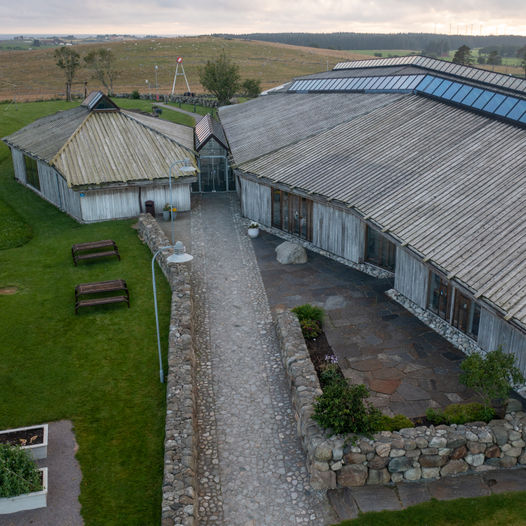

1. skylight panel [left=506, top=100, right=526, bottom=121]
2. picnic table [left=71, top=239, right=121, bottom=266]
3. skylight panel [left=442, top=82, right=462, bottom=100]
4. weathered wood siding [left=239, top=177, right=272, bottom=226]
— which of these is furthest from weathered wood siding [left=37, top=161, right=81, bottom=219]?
skylight panel [left=506, top=100, right=526, bottom=121]

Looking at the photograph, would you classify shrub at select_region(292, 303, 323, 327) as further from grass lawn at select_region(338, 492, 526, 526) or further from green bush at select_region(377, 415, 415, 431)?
grass lawn at select_region(338, 492, 526, 526)

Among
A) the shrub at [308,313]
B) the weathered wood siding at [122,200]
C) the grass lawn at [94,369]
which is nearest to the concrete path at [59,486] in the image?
the grass lawn at [94,369]

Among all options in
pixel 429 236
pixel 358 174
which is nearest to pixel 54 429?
pixel 429 236

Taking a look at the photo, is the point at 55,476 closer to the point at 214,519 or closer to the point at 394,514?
the point at 214,519

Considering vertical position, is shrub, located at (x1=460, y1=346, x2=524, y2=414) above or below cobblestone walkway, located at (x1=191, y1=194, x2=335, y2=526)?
above

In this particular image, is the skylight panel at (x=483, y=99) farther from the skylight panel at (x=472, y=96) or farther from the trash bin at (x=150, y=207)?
the trash bin at (x=150, y=207)

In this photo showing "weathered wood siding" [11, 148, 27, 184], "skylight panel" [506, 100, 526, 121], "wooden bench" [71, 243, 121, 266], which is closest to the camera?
"skylight panel" [506, 100, 526, 121]
